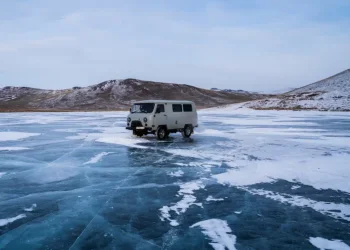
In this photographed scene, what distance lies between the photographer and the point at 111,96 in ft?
484

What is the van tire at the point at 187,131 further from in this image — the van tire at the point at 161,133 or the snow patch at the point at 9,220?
the snow patch at the point at 9,220

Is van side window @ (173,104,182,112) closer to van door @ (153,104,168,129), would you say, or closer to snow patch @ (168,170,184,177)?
van door @ (153,104,168,129)

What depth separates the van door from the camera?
18.6 metres

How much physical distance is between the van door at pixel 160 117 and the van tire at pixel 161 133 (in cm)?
31

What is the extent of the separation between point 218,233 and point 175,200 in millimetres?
2052

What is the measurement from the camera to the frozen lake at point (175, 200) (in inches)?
218

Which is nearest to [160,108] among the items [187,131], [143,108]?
[143,108]

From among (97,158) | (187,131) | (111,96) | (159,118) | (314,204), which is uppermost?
(111,96)

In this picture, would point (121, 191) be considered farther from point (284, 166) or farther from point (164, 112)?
point (164, 112)

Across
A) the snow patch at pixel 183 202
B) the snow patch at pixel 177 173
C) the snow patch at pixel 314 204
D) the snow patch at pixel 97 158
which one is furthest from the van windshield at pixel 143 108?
the snow patch at pixel 314 204

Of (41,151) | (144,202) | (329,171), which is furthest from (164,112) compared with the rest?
(144,202)

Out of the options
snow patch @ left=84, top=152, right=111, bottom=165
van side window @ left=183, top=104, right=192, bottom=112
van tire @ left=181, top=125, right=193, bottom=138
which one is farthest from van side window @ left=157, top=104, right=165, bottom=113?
snow patch @ left=84, top=152, right=111, bottom=165

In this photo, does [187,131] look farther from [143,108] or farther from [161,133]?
[143,108]

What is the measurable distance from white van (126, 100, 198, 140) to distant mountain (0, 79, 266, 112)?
107344 mm
